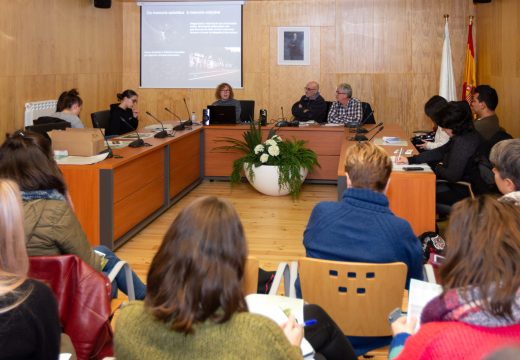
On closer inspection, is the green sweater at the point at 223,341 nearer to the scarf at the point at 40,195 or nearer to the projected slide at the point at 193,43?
the scarf at the point at 40,195

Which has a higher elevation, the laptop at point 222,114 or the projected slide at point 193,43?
the projected slide at point 193,43

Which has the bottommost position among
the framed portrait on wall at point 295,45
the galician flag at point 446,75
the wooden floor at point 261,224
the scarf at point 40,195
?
the wooden floor at point 261,224

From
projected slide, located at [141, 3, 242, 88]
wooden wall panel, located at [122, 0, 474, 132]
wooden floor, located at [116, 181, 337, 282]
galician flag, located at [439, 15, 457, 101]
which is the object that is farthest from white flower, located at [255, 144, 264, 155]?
galician flag, located at [439, 15, 457, 101]

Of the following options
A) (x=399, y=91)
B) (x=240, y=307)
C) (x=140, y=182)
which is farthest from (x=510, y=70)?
(x=240, y=307)

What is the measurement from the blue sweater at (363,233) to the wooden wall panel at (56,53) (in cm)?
569

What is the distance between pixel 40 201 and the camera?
119 inches

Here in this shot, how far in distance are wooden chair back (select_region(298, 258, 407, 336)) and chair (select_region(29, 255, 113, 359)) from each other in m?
0.78

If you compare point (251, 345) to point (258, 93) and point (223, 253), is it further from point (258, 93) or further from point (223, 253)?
point (258, 93)

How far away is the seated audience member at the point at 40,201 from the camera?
301cm

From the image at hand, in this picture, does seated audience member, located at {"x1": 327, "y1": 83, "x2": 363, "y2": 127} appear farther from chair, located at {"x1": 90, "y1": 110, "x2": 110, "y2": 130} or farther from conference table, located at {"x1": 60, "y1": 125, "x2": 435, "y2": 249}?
chair, located at {"x1": 90, "y1": 110, "x2": 110, "y2": 130}

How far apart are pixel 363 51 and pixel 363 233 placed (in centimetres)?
817

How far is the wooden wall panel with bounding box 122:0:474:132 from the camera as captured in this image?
1041 centimetres

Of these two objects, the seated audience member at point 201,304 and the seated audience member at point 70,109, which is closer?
the seated audience member at point 201,304

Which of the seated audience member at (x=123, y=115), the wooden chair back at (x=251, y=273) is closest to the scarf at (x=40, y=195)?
the wooden chair back at (x=251, y=273)
